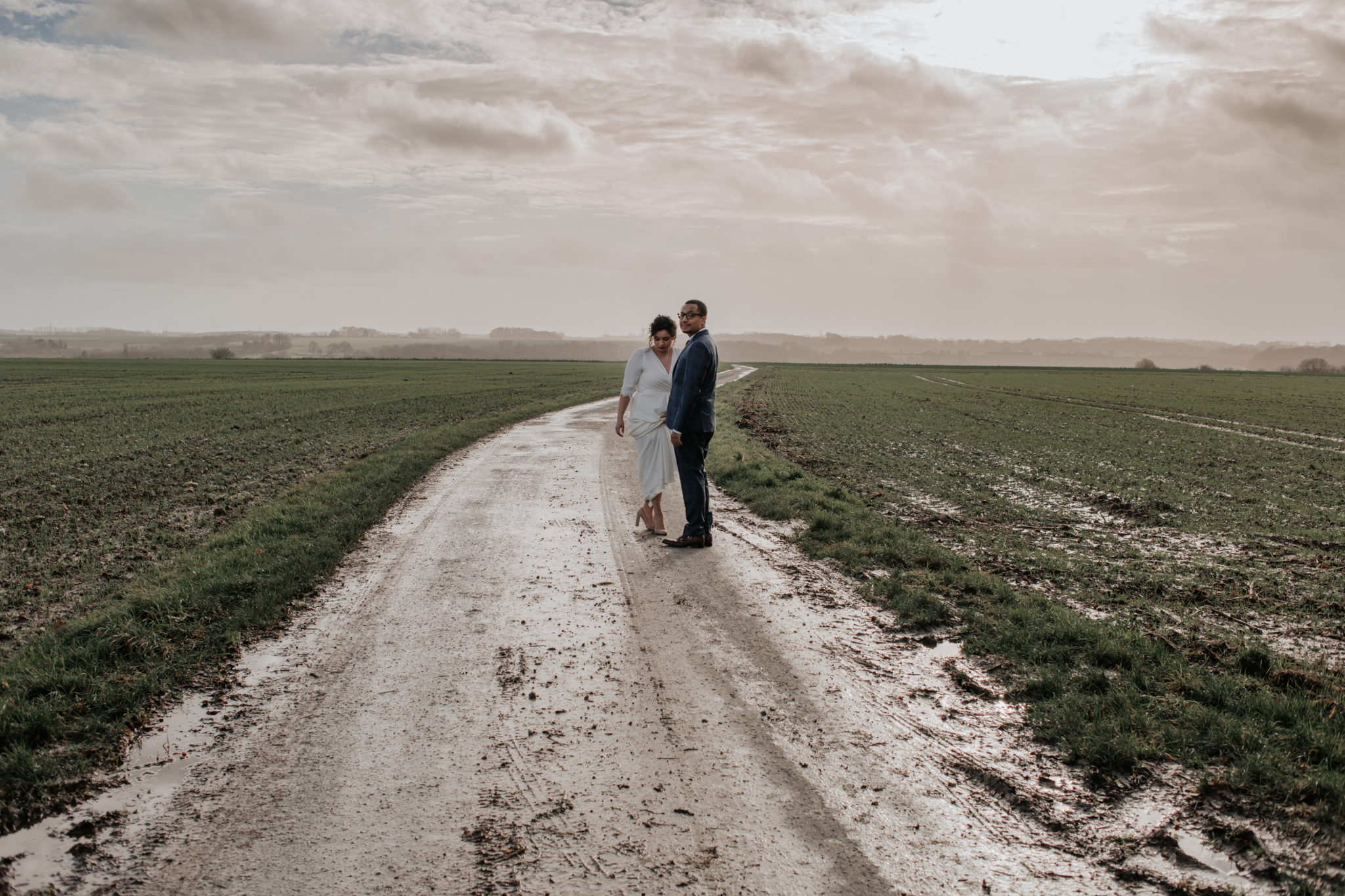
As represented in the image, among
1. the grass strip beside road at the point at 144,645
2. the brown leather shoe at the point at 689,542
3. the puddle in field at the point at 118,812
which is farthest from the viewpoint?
the brown leather shoe at the point at 689,542

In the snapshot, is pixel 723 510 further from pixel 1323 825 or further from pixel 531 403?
pixel 531 403

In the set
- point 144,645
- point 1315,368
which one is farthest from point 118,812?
point 1315,368

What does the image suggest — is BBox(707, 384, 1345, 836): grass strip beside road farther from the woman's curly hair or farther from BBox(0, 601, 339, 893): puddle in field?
BBox(0, 601, 339, 893): puddle in field

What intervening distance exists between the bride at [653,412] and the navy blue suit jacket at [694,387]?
552mm

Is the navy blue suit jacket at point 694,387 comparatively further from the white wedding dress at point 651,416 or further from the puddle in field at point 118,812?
the puddle in field at point 118,812

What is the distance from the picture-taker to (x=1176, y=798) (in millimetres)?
3719

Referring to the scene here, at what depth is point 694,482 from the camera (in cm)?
859

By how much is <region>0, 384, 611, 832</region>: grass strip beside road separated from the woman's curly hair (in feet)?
13.7

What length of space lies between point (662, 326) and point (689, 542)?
8.37 ft

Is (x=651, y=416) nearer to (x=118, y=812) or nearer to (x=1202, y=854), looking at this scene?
(x=118, y=812)

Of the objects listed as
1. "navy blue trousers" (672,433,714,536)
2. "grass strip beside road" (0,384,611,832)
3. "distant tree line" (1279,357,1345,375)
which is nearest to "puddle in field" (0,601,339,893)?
"grass strip beside road" (0,384,611,832)

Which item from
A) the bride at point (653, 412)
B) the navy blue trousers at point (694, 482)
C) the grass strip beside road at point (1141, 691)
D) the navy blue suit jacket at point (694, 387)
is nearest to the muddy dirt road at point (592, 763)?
the grass strip beside road at point (1141, 691)

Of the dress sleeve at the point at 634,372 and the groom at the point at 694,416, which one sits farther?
the dress sleeve at the point at 634,372

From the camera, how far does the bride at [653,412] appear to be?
9203 millimetres
